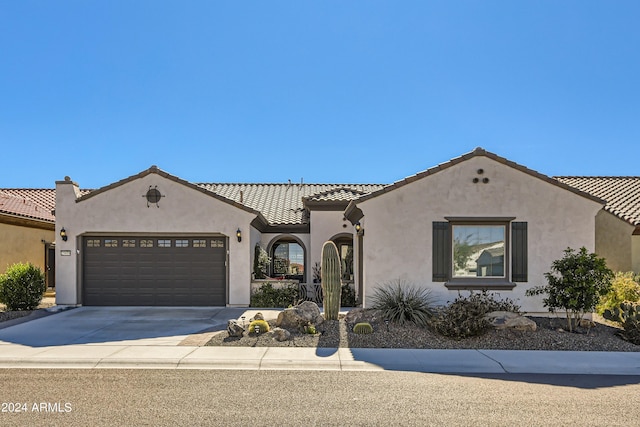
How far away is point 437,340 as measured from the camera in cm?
945

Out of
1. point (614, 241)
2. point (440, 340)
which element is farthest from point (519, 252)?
point (614, 241)

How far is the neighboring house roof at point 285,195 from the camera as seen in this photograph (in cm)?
1816

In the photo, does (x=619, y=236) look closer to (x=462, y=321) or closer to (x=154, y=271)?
(x=462, y=321)

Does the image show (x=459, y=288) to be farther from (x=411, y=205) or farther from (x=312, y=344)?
(x=312, y=344)

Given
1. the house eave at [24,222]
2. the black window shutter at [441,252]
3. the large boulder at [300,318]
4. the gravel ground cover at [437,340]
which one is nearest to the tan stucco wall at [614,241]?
the gravel ground cover at [437,340]

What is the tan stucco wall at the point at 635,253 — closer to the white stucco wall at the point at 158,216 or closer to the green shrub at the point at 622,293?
the green shrub at the point at 622,293

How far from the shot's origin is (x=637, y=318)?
9.74 metres

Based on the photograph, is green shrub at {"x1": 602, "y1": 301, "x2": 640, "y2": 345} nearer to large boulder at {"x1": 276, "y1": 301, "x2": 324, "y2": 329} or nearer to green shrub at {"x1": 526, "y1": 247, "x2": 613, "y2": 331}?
green shrub at {"x1": 526, "y1": 247, "x2": 613, "y2": 331}

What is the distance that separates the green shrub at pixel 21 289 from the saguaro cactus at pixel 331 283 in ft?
31.9

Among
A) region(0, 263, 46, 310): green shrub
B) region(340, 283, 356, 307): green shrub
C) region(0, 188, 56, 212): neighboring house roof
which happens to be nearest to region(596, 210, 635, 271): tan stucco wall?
region(340, 283, 356, 307): green shrub

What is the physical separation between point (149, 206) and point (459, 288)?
10.6 metres

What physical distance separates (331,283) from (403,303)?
1.97 meters

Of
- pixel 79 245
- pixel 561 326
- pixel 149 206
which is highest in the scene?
pixel 149 206

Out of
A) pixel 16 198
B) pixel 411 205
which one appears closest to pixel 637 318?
pixel 411 205
